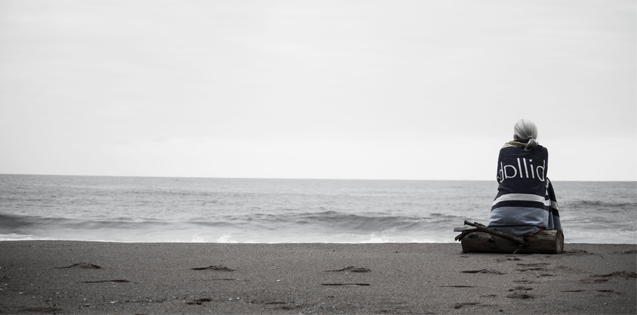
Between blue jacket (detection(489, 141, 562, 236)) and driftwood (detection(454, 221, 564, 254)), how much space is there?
143mm

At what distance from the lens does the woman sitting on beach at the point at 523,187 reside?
6.96m

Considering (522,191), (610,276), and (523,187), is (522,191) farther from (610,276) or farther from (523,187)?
(610,276)

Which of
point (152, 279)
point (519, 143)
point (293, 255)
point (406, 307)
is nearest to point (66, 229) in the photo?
point (293, 255)

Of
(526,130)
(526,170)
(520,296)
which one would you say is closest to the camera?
(520,296)

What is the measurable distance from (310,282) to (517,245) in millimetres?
3383

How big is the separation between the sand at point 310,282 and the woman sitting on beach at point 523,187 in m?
0.50

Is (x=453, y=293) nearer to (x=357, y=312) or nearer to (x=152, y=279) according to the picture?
(x=357, y=312)

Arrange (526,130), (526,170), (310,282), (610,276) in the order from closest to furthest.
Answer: (310,282) → (610,276) → (526,170) → (526,130)

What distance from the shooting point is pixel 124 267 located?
18.5 feet

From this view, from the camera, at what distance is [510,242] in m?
7.01

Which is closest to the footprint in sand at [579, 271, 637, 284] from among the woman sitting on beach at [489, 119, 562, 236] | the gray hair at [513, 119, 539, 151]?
the woman sitting on beach at [489, 119, 562, 236]

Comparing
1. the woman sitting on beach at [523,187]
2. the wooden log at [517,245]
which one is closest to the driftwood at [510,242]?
the wooden log at [517,245]

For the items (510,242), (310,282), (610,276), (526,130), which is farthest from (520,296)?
(526,130)

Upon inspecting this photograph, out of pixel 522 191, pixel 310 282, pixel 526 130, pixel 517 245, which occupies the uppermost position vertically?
pixel 526 130
